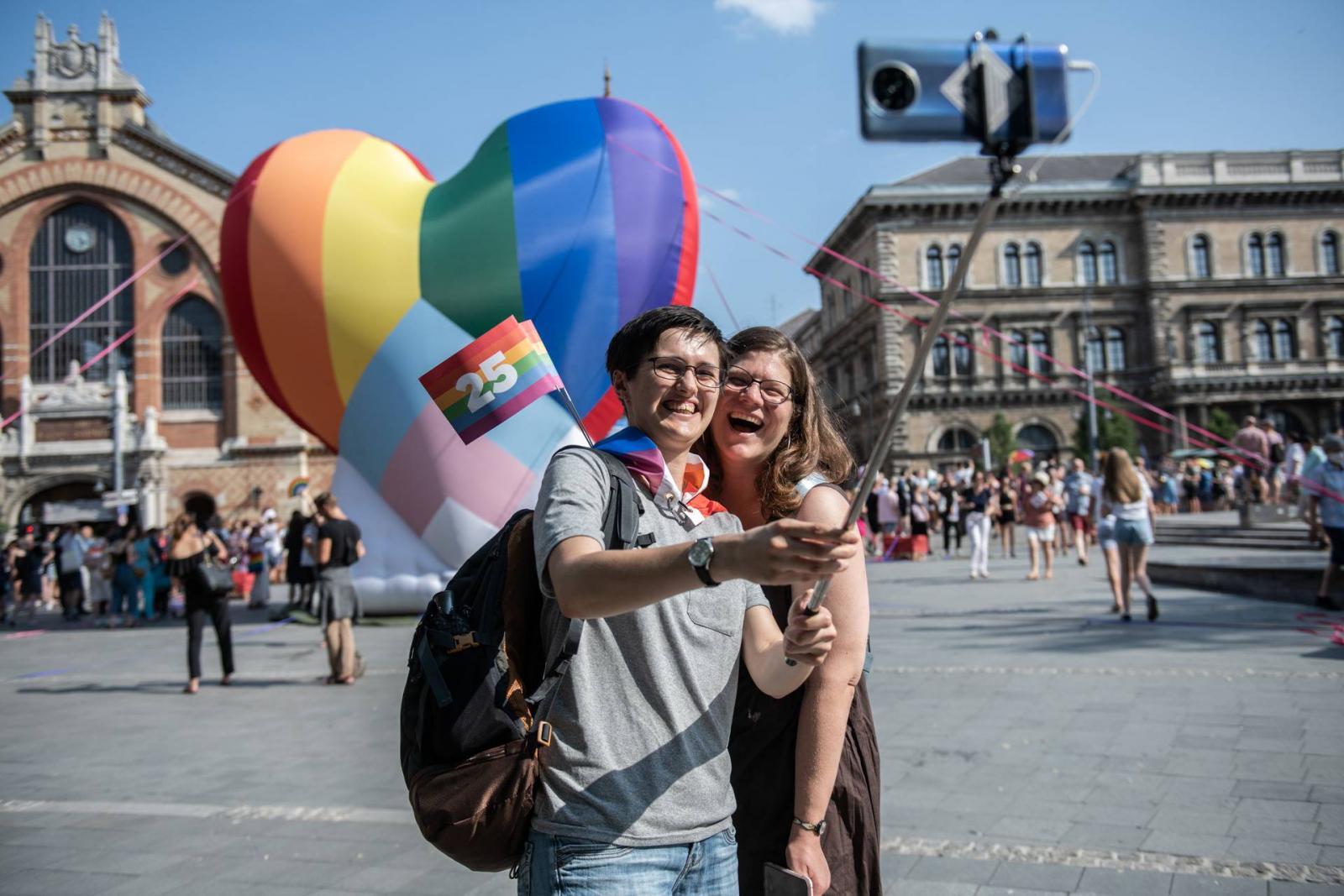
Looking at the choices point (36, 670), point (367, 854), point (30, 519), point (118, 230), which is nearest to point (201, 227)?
point (118, 230)

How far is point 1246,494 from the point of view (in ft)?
68.2

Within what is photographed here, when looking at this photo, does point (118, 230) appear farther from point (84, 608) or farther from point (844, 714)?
point (844, 714)

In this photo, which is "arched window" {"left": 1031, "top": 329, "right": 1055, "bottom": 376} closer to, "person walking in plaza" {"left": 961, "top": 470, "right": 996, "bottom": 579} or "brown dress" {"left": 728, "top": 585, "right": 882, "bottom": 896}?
"person walking in plaza" {"left": 961, "top": 470, "right": 996, "bottom": 579}

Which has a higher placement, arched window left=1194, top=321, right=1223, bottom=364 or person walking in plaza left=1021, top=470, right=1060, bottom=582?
arched window left=1194, top=321, right=1223, bottom=364

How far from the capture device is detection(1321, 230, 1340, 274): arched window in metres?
48.6

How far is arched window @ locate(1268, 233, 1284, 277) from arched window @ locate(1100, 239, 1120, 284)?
7.40 metres

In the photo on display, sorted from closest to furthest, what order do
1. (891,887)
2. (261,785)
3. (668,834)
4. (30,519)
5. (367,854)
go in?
(668,834), (891,887), (367,854), (261,785), (30,519)

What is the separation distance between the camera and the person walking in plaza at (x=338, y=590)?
27.9ft

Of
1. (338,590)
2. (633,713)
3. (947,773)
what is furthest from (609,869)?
(338,590)

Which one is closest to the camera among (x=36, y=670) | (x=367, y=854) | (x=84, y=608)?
(x=367, y=854)

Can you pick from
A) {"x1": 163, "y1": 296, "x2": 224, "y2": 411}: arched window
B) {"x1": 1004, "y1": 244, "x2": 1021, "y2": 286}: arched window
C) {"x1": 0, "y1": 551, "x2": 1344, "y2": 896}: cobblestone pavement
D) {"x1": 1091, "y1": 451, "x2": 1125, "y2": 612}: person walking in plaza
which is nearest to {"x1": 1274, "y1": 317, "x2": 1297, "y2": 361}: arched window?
{"x1": 1004, "y1": 244, "x2": 1021, "y2": 286}: arched window

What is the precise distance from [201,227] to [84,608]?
1690cm

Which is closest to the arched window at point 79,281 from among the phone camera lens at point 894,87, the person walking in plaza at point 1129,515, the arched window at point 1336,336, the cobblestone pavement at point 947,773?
the cobblestone pavement at point 947,773

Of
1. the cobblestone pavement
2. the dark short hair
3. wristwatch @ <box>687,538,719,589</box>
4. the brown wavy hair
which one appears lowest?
the cobblestone pavement
